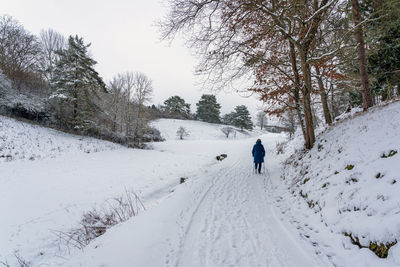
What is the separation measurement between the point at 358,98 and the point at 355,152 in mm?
11341

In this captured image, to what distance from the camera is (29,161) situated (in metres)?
9.46

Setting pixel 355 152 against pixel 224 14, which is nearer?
pixel 355 152

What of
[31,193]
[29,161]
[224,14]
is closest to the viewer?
[224,14]

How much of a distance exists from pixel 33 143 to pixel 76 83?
749 cm

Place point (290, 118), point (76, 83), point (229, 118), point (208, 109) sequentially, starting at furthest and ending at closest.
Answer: point (229, 118) < point (208, 109) < point (290, 118) < point (76, 83)

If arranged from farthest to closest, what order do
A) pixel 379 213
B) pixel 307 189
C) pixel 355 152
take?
pixel 307 189 → pixel 355 152 → pixel 379 213

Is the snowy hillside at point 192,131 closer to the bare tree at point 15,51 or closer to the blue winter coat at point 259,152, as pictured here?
the bare tree at point 15,51

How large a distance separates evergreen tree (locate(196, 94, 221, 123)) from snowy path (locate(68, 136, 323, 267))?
50.0m

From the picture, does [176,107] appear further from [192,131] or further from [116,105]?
[116,105]

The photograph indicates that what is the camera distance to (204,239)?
297cm

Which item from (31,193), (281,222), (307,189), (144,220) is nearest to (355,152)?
(307,189)

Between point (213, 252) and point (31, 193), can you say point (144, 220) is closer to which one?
point (213, 252)

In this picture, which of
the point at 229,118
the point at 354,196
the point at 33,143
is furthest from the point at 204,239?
the point at 229,118

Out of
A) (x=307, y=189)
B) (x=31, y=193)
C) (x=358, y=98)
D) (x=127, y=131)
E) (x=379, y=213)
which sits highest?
(x=358, y=98)
